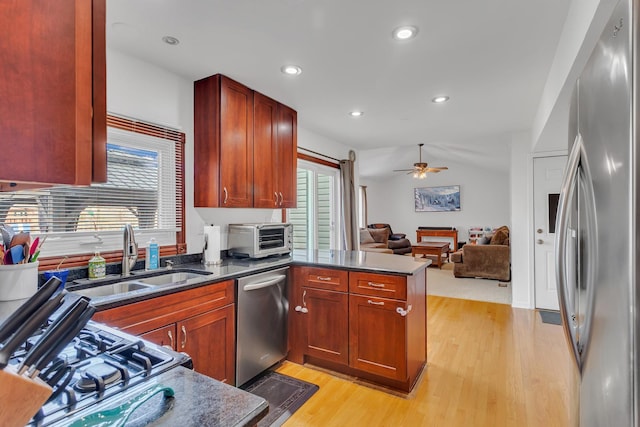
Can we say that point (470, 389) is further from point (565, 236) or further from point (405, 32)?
point (405, 32)

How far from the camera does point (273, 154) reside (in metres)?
3.18

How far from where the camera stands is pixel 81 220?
6.85 feet

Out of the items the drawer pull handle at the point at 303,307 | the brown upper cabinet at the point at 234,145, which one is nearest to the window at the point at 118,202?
the brown upper cabinet at the point at 234,145

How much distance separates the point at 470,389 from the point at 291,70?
272 centimetres

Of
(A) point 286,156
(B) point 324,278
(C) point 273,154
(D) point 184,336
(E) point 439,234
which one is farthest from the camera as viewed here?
(E) point 439,234

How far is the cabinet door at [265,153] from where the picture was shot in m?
2.97

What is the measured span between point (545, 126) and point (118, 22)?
335cm

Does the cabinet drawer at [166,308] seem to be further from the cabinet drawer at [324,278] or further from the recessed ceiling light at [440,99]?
the recessed ceiling light at [440,99]

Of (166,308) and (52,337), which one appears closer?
(52,337)

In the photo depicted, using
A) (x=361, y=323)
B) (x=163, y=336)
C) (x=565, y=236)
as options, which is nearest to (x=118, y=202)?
(x=163, y=336)

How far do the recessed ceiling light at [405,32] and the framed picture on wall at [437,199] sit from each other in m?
7.95

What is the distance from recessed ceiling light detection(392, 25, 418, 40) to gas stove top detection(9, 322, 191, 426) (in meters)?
2.05

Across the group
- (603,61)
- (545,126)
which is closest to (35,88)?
(603,61)

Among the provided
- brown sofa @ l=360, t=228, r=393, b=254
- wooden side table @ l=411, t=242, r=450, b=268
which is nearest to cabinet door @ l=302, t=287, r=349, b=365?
brown sofa @ l=360, t=228, r=393, b=254
